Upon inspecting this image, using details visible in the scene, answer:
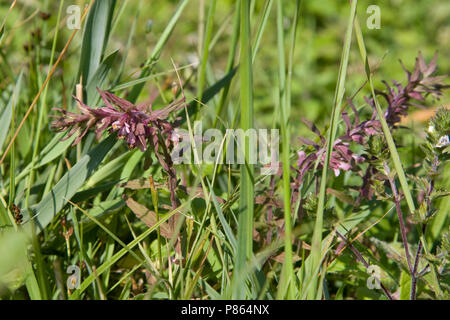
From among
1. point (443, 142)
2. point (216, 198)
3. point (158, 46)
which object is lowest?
point (216, 198)

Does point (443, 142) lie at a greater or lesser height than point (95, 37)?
lesser

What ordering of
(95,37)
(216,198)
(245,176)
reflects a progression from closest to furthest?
(245,176), (216,198), (95,37)

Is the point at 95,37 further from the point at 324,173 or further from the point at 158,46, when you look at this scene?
the point at 324,173

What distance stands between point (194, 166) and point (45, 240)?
0.36m

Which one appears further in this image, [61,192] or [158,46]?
[158,46]

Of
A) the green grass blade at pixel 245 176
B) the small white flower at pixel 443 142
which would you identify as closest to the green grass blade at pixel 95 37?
the green grass blade at pixel 245 176

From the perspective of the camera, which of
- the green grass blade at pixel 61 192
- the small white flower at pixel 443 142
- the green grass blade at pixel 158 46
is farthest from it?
the green grass blade at pixel 158 46

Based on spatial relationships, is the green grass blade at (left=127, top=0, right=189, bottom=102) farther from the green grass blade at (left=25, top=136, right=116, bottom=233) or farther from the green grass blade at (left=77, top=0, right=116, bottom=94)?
the green grass blade at (left=25, top=136, right=116, bottom=233)

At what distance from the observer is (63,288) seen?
88 cm

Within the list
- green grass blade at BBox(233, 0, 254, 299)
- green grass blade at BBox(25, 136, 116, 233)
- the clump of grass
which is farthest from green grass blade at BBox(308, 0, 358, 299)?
green grass blade at BBox(25, 136, 116, 233)

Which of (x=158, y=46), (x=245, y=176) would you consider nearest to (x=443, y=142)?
(x=245, y=176)

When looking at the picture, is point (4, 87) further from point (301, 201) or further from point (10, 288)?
point (301, 201)

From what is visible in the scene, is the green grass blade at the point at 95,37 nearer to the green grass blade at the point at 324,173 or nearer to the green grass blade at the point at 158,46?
the green grass blade at the point at 158,46
